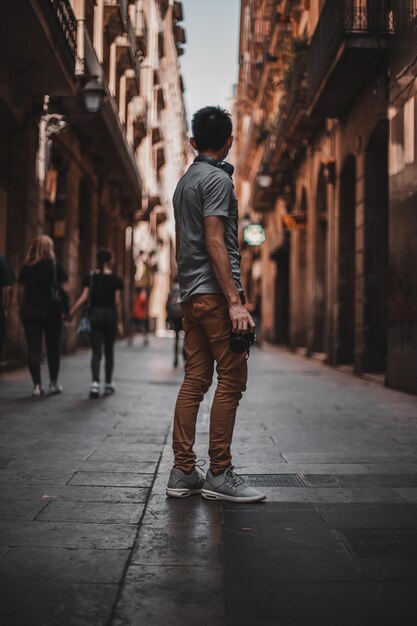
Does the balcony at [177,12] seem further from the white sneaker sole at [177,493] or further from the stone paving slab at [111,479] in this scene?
the white sneaker sole at [177,493]

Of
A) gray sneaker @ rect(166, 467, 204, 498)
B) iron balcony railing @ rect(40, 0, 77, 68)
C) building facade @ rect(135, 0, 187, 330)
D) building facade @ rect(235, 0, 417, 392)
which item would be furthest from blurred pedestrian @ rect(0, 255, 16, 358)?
building facade @ rect(135, 0, 187, 330)

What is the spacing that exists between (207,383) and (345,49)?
332 inches

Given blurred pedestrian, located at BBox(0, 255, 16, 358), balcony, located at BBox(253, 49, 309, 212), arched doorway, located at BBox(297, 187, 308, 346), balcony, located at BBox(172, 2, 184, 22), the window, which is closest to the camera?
blurred pedestrian, located at BBox(0, 255, 16, 358)

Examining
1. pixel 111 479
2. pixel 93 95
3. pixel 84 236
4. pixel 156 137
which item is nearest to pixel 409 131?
pixel 93 95

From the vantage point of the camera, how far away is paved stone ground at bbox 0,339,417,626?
242cm

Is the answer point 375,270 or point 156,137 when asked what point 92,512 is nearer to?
point 375,270

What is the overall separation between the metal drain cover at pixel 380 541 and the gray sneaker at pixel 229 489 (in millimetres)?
644

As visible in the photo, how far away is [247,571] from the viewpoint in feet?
8.99

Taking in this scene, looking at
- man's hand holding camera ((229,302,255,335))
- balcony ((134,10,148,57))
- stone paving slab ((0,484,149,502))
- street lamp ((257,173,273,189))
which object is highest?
balcony ((134,10,148,57))

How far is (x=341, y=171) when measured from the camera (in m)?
14.4

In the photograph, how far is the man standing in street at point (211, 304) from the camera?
3844mm

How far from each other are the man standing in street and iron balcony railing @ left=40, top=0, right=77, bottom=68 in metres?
7.37

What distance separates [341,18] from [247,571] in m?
10.1

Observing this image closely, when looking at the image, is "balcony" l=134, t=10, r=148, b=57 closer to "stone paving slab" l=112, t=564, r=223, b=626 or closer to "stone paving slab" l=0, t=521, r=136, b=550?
"stone paving slab" l=0, t=521, r=136, b=550
